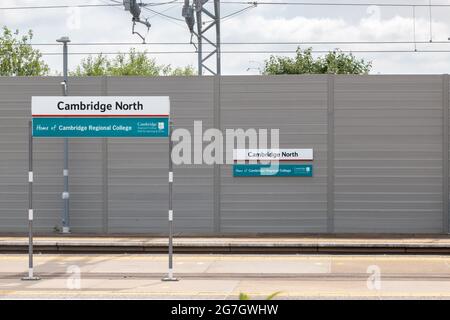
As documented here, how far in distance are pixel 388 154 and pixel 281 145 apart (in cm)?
256

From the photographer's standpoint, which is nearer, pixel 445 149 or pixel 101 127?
pixel 101 127

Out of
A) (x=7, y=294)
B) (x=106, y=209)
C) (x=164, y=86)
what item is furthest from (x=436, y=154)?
(x=7, y=294)

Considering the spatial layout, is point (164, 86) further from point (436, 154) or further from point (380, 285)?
point (380, 285)

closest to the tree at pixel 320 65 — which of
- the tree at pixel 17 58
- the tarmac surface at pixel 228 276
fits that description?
the tree at pixel 17 58

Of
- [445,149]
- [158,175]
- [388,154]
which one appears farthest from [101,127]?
[445,149]

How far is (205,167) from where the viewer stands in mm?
21641

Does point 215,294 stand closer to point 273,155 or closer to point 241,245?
point 241,245

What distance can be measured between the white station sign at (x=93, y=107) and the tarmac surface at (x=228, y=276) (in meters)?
2.95

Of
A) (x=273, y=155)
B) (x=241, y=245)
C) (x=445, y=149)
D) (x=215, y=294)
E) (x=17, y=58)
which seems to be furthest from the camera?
(x=17, y=58)

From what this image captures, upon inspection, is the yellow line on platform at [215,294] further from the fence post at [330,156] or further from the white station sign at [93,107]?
the fence post at [330,156]

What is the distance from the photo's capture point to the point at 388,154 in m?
21.4

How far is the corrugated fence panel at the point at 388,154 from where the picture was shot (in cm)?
2130

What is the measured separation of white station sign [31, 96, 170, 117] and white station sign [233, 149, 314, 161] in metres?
4.00
